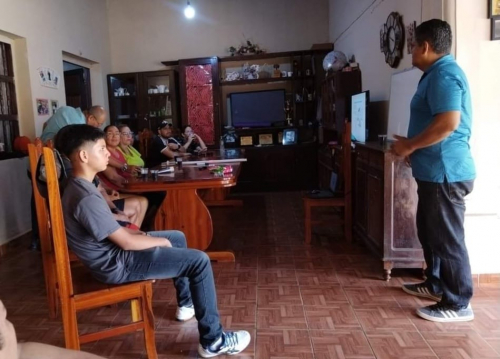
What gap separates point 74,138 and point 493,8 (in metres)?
2.50

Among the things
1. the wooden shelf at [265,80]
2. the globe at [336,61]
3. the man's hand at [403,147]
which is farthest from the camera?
the wooden shelf at [265,80]

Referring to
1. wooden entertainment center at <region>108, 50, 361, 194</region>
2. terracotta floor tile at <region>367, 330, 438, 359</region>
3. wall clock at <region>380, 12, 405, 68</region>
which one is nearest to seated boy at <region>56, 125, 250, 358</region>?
terracotta floor tile at <region>367, 330, 438, 359</region>

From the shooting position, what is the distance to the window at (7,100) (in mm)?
3996

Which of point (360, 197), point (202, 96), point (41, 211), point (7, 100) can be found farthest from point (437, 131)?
point (202, 96)

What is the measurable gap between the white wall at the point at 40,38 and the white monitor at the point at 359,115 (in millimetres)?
3472

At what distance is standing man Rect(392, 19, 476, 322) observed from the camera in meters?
1.96

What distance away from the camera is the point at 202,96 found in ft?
20.9

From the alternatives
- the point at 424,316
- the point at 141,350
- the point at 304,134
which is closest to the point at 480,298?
the point at 424,316

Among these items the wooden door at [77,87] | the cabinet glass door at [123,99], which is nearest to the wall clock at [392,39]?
the cabinet glass door at [123,99]

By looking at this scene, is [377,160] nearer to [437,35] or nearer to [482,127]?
[482,127]

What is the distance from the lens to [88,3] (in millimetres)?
5934

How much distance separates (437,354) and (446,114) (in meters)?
1.15

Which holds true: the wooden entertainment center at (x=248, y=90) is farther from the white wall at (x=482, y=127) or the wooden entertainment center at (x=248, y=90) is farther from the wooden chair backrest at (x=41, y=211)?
the wooden chair backrest at (x=41, y=211)

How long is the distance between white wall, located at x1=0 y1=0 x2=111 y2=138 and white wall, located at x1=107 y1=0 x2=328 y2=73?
0.75 meters
